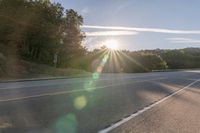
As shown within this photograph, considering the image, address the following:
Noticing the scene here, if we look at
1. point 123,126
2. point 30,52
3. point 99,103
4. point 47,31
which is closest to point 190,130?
point 123,126

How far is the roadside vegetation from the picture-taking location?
137 feet

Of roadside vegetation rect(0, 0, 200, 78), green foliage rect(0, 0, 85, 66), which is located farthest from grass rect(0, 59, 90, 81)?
green foliage rect(0, 0, 85, 66)

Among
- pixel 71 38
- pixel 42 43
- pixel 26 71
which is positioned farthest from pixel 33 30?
pixel 71 38

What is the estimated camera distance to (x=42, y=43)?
48906 mm

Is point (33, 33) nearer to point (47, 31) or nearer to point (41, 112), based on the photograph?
point (47, 31)

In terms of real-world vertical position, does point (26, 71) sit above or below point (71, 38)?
below

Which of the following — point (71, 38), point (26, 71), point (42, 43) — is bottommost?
point (26, 71)

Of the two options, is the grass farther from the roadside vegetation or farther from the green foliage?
the green foliage

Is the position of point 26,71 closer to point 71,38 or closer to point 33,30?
point 33,30

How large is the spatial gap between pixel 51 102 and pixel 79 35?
46747 mm

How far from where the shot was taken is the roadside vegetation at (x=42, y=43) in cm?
4175

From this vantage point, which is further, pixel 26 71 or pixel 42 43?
pixel 42 43

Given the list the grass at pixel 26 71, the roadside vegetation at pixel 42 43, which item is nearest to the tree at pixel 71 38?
the roadside vegetation at pixel 42 43

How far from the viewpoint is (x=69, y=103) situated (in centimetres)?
1434
